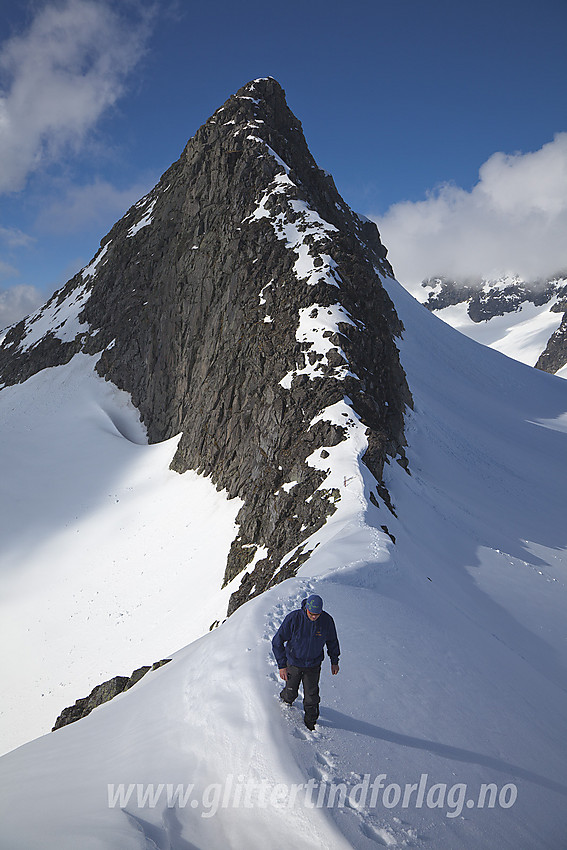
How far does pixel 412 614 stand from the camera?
891 centimetres

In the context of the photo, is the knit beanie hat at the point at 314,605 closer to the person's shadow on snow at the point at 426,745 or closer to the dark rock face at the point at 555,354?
the person's shadow on snow at the point at 426,745

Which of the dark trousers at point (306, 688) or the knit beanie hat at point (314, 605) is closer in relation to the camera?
the dark trousers at point (306, 688)

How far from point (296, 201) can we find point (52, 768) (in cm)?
3269

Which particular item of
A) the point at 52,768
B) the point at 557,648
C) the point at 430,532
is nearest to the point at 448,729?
the point at 52,768

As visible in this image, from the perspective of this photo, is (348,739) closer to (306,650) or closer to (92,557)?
(306,650)

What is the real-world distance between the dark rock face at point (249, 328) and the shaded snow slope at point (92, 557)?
2057 millimetres

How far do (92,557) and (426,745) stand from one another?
22645 millimetres

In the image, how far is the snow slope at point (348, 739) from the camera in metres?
4.65

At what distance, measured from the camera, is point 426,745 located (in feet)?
19.0

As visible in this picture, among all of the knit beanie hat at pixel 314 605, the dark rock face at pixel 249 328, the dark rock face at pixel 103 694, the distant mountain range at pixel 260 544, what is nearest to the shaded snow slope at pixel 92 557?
the distant mountain range at pixel 260 544

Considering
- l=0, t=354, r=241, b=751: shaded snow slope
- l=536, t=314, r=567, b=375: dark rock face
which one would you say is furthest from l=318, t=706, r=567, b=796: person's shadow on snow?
l=536, t=314, r=567, b=375: dark rock face

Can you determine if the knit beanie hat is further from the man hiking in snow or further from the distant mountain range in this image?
the distant mountain range

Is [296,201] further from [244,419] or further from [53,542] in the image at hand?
[53,542]

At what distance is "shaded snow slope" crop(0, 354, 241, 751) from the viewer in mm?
17875
